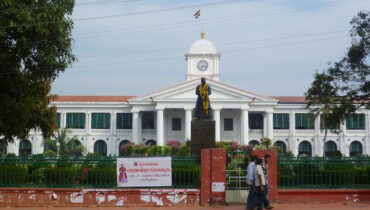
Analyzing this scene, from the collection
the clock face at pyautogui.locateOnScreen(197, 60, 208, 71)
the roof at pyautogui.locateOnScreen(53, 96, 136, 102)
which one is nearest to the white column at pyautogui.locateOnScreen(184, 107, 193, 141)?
the clock face at pyautogui.locateOnScreen(197, 60, 208, 71)

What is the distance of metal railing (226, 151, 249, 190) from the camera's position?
12055 millimetres

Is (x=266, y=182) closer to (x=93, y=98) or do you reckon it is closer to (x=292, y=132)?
(x=292, y=132)

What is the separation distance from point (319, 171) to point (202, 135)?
3.70 metres

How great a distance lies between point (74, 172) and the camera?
39.8 feet

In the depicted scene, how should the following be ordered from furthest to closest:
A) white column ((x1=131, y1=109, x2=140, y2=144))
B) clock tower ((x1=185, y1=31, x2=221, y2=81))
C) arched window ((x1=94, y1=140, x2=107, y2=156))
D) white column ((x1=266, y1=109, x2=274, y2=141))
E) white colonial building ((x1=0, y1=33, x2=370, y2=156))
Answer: clock tower ((x1=185, y1=31, x2=221, y2=81)) → arched window ((x1=94, y1=140, x2=107, y2=156)) → white colonial building ((x1=0, y1=33, x2=370, y2=156)) → white column ((x1=131, y1=109, x2=140, y2=144)) → white column ((x1=266, y1=109, x2=274, y2=141))

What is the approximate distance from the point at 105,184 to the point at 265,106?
30.5 metres

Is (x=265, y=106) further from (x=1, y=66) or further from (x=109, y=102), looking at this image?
(x=1, y=66)

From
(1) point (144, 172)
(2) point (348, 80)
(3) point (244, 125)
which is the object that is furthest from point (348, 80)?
(3) point (244, 125)

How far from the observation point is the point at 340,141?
141 ft

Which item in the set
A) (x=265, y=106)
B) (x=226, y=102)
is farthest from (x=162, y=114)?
(x=265, y=106)

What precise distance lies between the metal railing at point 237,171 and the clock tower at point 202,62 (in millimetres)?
32995

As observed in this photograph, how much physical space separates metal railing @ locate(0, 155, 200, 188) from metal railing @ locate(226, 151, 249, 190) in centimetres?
84

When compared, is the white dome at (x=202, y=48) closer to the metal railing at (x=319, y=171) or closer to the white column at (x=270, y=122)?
the white column at (x=270, y=122)

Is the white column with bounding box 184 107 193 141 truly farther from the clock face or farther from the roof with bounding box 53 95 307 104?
the roof with bounding box 53 95 307 104
